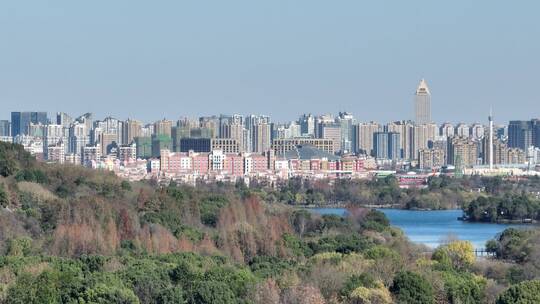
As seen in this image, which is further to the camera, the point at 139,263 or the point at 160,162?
the point at 160,162

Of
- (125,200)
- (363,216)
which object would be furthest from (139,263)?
(363,216)

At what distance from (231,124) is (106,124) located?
9340 mm

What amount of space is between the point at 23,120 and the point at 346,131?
16.4m

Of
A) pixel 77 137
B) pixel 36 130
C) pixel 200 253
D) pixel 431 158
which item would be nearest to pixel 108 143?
pixel 77 137

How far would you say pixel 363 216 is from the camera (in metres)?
30.6

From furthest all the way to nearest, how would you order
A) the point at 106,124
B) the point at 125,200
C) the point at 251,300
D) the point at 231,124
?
the point at 106,124 → the point at 231,124 → the point at 125,200 → the point at 251,300

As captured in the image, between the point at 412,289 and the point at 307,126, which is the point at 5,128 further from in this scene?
the point at 412,289

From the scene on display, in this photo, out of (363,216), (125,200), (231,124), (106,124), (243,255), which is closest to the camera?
(243,255)

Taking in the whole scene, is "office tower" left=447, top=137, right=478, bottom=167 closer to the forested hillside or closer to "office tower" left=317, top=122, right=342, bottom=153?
"office tower" left=317, top=122, right=342, bottom=153

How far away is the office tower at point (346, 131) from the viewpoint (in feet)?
290

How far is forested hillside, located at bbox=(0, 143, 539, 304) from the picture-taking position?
15.9 m

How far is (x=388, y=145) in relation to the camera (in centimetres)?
8906

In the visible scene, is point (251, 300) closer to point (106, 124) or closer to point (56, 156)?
point (56, 156)

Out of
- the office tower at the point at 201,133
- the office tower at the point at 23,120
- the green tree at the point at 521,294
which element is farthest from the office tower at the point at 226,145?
the green tree at the point at 521,294
